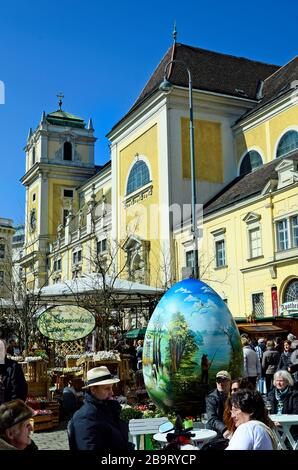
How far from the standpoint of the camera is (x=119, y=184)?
1841 inches

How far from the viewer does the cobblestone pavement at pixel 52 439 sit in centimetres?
1033

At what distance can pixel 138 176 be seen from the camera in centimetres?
4400

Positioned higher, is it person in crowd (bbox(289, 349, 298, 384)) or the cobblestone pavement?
person in crowd (bbox(289, 349, 298, 384))

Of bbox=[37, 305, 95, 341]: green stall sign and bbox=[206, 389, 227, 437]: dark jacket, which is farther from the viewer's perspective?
bbox=[37, 305, 95, 341]: green stall sign

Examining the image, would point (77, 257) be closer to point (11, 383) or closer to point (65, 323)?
point (65, 323)

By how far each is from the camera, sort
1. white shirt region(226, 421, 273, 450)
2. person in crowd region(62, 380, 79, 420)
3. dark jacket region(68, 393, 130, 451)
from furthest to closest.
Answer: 1. person in crowd region(62, 380, 79, 420)
2. dark jacket region(68, 393, 130, 451)
3. white shirt region(226, 421, 273, 450)

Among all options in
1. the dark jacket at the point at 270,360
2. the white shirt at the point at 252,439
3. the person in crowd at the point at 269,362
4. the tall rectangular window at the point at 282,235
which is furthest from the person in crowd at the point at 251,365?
the tall rectangular window at the point at 282,235

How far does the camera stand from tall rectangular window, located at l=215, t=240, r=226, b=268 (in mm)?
33750

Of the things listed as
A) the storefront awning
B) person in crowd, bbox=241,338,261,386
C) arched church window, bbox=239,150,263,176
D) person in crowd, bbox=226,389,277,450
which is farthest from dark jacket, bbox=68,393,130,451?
arched church window, bbox=239,150,263,176

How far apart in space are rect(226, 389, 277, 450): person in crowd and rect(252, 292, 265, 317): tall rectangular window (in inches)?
981

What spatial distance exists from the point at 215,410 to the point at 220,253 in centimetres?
2680

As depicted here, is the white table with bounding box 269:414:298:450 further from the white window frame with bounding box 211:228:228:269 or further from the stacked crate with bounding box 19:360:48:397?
the white window frame with bounding box 211:228:228:269

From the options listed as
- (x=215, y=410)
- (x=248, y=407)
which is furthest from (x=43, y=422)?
(x=248, y=407)

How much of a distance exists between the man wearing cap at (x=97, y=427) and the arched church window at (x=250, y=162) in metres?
35.1
